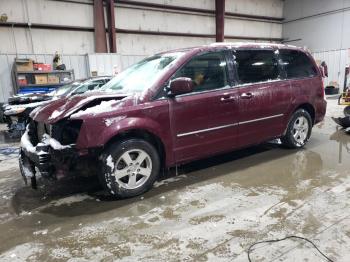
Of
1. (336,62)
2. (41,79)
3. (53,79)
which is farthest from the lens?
(336,62)

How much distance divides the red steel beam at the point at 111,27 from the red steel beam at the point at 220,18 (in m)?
5.41

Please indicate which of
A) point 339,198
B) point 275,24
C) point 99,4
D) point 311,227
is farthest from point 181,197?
point 275,24

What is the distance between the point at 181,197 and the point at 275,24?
16550 mm

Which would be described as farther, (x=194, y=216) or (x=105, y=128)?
(x=105, y=128)

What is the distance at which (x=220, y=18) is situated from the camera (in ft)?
46.2

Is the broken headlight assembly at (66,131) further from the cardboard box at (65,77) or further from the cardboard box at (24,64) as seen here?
the cardboard box at (65,77)

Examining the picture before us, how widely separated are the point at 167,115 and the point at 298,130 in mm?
2403

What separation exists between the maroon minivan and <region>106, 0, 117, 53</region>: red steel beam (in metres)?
7.98

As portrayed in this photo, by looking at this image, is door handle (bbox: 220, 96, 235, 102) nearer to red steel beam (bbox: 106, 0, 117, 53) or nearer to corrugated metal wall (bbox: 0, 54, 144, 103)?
corrugated metal wall (bbox: 0, 54, 144, 103)

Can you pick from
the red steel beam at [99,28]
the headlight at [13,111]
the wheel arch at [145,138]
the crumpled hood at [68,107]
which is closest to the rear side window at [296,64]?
the wheel arch at [145,138]

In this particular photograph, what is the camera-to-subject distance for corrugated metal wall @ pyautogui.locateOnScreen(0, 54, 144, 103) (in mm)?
9562

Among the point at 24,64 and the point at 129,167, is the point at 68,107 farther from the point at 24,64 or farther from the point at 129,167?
the point at 24,64

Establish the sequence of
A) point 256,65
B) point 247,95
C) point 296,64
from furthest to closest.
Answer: point 296,64
point 256,65
point 247,95

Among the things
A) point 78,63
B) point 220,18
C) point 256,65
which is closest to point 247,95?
point 256,65
